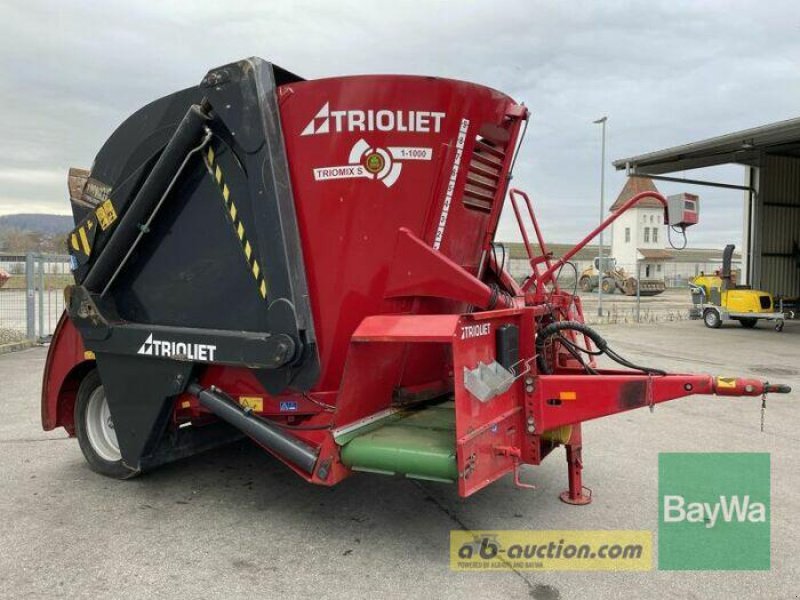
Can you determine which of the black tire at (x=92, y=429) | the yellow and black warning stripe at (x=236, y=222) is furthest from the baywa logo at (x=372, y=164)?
the black tire at (x=92, y=429)

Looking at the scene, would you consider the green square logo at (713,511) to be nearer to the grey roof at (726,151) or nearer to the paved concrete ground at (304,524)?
the paved concrete ground at (304,524)

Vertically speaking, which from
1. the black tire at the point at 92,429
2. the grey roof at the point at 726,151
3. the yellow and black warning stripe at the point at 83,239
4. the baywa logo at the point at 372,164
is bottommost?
the black tire at the point at 92,429

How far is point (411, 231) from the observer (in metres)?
3.48

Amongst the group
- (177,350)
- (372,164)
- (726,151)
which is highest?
(726,151)

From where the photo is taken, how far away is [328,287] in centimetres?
346

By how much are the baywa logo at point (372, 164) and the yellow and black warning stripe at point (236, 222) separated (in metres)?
0.52

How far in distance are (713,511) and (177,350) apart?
3422 mm

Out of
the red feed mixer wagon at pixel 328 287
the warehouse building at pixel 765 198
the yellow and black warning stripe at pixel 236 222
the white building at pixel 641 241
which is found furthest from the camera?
the white building at pixel 641 241

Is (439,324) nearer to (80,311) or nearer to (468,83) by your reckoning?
(468,83)

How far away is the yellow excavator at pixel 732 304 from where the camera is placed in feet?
51.8

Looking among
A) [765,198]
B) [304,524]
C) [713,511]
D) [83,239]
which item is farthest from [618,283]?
[83,239]

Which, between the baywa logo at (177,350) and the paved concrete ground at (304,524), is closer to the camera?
the paved concrete ground at (304,524)

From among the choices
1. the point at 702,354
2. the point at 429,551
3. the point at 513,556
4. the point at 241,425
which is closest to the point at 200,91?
the point at 241,425

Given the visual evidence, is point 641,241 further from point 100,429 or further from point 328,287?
point 328,287
